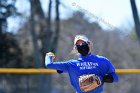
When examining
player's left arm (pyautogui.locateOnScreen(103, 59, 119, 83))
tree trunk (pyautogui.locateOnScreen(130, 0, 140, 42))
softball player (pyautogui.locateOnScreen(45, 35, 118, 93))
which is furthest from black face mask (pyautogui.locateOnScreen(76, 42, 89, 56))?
tree trunk (pyautogui.locateOnScreen(130, 0, 140, 42))

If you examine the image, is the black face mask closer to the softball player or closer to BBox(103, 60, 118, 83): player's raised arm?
the softball player

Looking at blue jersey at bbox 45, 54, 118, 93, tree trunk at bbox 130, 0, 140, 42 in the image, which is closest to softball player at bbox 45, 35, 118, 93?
blue jersey at bbox 45, 54, 118, 93

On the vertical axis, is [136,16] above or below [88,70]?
above

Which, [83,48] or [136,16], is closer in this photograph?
[83,48]

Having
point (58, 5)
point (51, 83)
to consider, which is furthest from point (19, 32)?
point (51, 83)

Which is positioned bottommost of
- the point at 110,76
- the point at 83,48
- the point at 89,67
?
the point at 110,76

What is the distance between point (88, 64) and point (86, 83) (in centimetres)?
21

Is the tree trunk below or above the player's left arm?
above

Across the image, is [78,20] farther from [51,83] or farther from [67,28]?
[51,83]

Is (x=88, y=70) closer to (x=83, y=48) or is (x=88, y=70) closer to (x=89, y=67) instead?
(x=89, y=67)

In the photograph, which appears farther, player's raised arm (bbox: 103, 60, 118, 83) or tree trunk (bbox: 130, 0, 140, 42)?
tree trunk (bbox: 130, 0, 140, 42)

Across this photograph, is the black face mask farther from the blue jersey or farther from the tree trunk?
the tree trunk

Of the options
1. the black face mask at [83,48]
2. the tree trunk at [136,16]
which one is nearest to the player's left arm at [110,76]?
the black face mask at [83,48]

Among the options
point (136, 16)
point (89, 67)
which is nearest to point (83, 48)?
point (89, 67)
